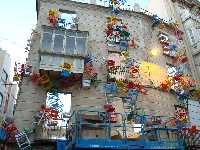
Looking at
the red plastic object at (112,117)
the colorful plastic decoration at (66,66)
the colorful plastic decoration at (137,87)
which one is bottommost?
the red plastic object at (112,117)

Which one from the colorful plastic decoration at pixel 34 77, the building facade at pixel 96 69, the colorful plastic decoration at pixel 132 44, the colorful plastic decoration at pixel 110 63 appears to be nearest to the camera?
the building facade at pixel 96 69

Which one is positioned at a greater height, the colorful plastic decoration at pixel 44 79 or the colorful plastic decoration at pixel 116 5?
the colorful plastic decoration at pixel 116 5

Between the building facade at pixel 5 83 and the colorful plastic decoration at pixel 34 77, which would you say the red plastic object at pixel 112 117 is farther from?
the building facade at pixel 5 83

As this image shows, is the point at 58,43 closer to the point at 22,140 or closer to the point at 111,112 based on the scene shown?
the point at 111,112

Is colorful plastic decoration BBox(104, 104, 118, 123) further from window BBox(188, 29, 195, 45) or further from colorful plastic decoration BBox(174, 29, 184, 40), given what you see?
window BBox(188, 29, 195, 45)

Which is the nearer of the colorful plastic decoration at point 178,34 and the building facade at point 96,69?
the building facade at point 96,69

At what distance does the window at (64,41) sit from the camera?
66.8 feet

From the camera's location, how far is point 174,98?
23.6 m

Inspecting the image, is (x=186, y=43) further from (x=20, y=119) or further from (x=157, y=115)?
(x=20, y=119)

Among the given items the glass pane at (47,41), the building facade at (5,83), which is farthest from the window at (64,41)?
the building facade at (5,83)

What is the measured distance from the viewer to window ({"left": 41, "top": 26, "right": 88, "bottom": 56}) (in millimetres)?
20359

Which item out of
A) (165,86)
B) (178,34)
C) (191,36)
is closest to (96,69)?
(165,86)

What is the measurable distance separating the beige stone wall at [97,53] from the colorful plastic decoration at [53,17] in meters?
0.37

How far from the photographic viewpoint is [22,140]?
57.6 ft
